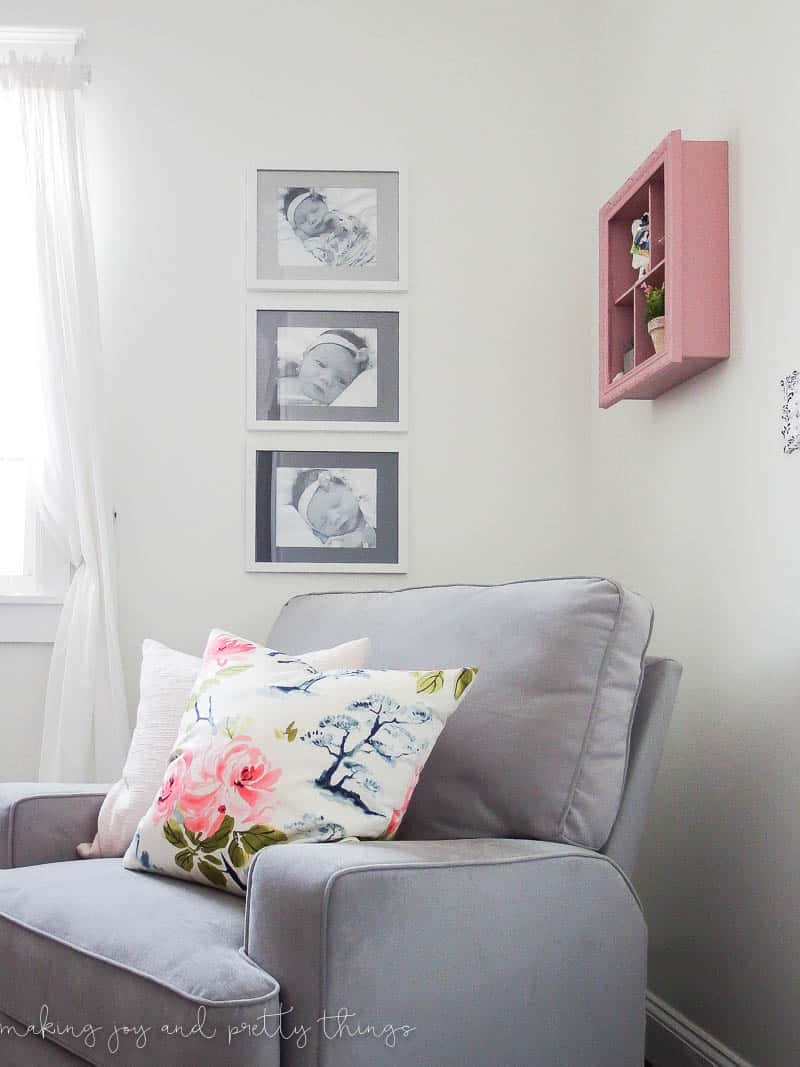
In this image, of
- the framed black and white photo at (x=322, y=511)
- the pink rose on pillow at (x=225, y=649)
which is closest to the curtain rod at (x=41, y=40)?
the framed black and white photo at (x=322, y=511)

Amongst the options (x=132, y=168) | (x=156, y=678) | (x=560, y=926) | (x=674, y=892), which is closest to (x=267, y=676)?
(x=156, y=678)

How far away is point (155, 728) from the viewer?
2076 mm

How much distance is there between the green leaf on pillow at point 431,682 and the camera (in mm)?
1741

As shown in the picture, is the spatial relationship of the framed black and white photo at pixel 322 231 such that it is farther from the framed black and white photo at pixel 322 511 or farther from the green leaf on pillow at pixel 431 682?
the green leaf on pillow at pixel 431 682

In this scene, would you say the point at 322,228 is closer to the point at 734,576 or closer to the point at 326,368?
the point at 326,368

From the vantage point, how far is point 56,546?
281cm

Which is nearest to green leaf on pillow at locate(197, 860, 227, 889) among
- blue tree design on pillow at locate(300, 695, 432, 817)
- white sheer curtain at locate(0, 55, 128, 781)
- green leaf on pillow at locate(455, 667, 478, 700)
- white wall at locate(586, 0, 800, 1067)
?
blue tree design on pillow at locate(300, 695, 432, 817)

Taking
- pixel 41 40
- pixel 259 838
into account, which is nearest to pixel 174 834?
pixel 259 838

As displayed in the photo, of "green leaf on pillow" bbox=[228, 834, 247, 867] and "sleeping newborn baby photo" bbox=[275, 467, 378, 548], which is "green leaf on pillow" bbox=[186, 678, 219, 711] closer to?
"green leaf on pillow" bbox=[228, 834, 247, 867]

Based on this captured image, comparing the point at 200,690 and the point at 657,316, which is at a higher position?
the point at 657,316

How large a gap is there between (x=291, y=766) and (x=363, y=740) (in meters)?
0.11

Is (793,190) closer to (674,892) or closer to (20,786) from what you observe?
(674,892)

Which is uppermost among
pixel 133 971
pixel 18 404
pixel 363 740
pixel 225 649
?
pixel 18 404

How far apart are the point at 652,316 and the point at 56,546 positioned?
4.90 ft
